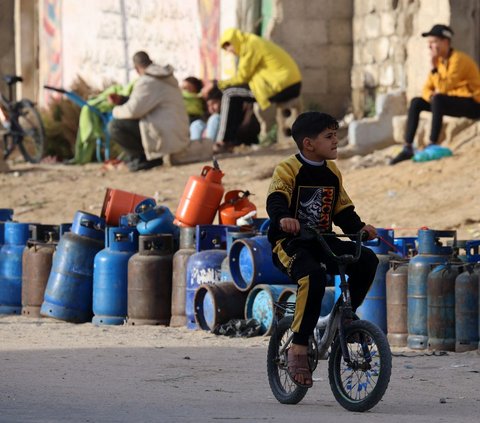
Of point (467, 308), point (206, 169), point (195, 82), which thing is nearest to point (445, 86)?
point (206, 169)

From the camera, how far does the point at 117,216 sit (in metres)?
10.7

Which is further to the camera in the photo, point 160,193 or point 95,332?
point 160,193

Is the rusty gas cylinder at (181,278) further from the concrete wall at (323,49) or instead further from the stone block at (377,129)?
the concrete wall at (323,49)

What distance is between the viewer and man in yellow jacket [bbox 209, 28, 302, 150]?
58.2ft

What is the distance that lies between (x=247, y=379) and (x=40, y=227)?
151 inches

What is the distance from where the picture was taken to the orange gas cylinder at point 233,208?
413 inches

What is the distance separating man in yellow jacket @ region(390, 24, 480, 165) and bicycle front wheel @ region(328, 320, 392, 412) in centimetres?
849

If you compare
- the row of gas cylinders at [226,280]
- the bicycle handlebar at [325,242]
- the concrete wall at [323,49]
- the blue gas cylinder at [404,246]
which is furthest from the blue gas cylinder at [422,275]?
the concrete wall at [323,49]

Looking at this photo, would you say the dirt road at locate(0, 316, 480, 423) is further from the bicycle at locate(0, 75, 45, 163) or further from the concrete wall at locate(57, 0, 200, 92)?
the concrete wall at locate(57, 0, 200, 92)

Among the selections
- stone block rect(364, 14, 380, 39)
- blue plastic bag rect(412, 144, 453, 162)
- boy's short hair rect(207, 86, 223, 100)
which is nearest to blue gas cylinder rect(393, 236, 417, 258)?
blue plastic bag rect(412, 144, 453, 162)

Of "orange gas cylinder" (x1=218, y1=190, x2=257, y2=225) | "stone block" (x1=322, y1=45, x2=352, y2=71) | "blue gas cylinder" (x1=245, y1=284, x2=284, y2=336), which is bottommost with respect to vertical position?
"blue gas cylinder" (x1=245, y1=284, x2=284, y2=336)

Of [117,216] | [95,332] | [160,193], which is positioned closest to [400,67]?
[160,193]

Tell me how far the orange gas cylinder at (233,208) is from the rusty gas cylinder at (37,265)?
1.22 meters

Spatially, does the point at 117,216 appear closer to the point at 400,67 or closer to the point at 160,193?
the point at 160,193
